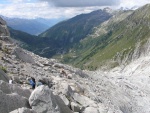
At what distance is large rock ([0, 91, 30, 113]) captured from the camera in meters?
17.3

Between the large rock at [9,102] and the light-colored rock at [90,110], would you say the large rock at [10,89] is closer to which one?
the large rock at [9,102]

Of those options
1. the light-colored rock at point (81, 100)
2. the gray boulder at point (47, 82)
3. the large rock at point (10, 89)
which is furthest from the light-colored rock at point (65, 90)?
the large rock at point (10, 89)

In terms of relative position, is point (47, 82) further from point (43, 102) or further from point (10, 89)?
point (43, 102)

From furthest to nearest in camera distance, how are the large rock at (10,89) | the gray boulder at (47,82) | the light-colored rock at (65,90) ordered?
the gray boulder at (47,82) < the light-colored rock at (65,90) < the large rock at (10,89)

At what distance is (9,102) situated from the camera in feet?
58.4

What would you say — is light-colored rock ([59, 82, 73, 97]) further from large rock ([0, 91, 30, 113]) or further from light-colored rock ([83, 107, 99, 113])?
large rock ([0, 91, 30, 113])

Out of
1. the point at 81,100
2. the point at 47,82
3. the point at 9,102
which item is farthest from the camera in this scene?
the point at 47,82

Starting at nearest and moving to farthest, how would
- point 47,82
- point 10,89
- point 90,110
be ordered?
point 10,89, point 90,110, point 47,82

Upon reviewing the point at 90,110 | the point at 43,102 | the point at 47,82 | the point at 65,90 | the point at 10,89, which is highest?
the point at 10,89

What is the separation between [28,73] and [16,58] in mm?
5182

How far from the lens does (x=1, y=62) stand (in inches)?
1192

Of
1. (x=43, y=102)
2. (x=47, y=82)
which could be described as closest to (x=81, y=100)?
(x=47, y=82)

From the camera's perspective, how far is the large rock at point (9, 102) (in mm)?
17344

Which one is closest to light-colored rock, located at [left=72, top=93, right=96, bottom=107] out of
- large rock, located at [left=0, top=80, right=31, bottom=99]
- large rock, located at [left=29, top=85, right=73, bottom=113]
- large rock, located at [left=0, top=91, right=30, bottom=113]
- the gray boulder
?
the gray boulder
